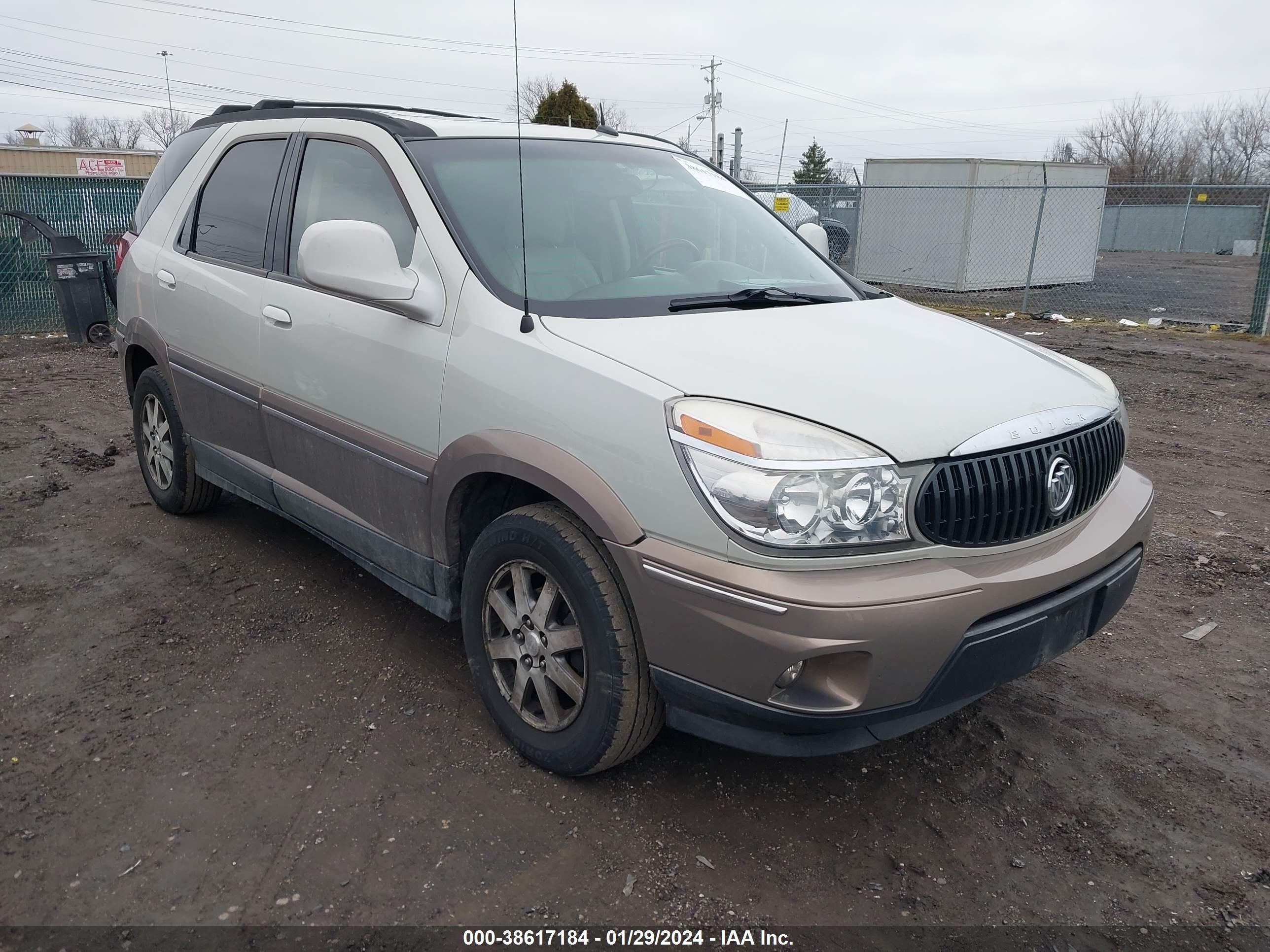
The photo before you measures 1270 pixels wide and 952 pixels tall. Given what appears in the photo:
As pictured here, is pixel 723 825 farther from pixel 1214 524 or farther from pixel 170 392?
pixel 1214 524

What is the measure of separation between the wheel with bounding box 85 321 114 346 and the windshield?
9778 millimetres

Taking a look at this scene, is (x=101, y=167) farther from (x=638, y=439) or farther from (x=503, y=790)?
(x=638, y=439)

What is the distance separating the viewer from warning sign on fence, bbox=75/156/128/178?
116 ft

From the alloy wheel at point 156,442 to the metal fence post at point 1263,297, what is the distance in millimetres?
13374

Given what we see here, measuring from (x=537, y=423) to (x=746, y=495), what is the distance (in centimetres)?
71

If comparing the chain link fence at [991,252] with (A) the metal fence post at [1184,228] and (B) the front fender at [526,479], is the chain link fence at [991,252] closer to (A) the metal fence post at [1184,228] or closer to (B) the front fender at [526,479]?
(A) the metal fence post at [1184,228]

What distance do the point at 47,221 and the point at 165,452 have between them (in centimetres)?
902

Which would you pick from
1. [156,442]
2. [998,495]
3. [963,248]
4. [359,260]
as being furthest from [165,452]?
[963,248]

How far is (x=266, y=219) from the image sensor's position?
3.96 m

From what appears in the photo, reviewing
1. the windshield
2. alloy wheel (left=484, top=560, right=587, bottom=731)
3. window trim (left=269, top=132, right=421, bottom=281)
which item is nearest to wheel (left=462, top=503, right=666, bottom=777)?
alloy wheel (left=484, top=560, right=587, bottom=731)

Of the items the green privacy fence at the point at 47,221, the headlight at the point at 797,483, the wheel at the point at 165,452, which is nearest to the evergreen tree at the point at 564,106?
the green privacy fence at the point at 47,221

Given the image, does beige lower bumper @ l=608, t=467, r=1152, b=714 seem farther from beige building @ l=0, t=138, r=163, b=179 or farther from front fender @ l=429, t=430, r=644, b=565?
beige building @ l=0, t=138, r=163, b=179

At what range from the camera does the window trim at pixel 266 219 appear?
3.92 meters

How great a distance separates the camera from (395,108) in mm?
3934
